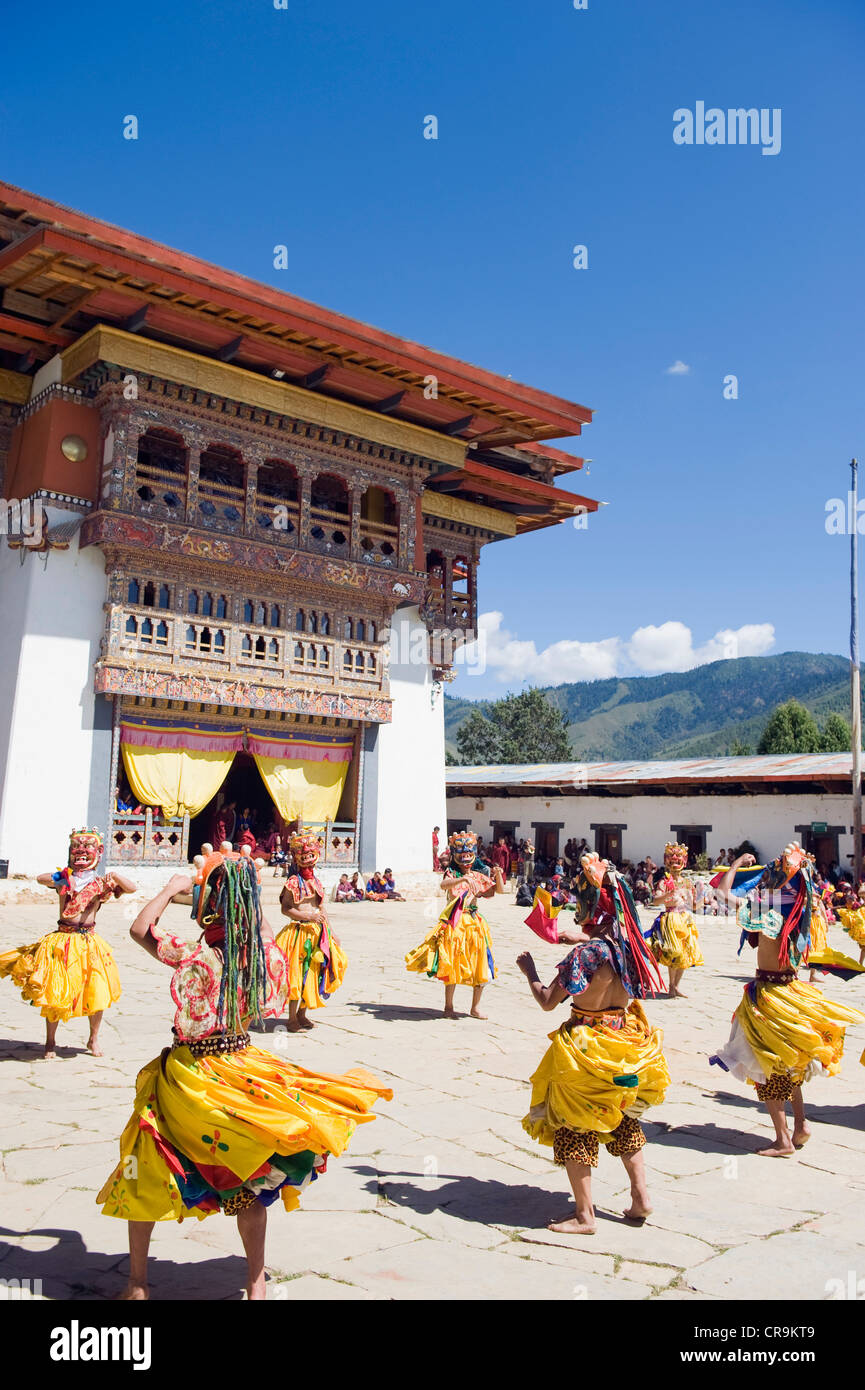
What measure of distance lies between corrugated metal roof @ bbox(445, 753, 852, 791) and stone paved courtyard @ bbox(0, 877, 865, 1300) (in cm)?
1533

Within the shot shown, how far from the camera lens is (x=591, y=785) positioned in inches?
1043

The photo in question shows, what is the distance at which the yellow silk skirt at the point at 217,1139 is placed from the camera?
3.40 metres

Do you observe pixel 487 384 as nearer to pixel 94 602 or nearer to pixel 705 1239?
pixel 94 602

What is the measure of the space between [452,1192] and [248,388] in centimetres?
1622

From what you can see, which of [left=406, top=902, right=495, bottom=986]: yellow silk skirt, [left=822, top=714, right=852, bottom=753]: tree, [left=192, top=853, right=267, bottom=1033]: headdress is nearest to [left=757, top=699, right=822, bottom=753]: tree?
[left=822, top=714, right=852, bottom=753]: tree

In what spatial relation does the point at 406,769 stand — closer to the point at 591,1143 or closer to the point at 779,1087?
the point at 779,1087

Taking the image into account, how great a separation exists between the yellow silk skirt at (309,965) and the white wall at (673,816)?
16588 millimetres

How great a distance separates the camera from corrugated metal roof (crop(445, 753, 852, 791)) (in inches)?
910

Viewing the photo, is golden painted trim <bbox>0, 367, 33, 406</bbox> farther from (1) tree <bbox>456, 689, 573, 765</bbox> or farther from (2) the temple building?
(1) tree <bbox>456, 689, 573, 765</bbox>

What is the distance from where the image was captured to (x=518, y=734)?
6275 cm

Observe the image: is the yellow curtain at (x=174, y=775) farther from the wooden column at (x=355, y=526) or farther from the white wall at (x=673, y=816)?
the white wall at (x=673, y=816)

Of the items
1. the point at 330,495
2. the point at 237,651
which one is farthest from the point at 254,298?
the point at 237,651

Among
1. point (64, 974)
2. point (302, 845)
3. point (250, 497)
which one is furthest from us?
point (250, 497)
